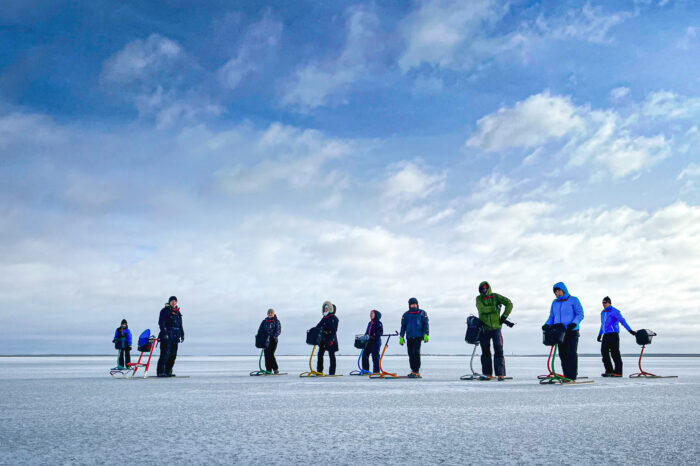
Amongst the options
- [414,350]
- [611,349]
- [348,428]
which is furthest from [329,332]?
[348,428]

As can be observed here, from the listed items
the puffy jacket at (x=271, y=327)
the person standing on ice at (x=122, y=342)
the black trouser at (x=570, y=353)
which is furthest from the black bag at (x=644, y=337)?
the person standing on ice at (x=122, y=342)

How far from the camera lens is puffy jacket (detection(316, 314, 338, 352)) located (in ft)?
62.7

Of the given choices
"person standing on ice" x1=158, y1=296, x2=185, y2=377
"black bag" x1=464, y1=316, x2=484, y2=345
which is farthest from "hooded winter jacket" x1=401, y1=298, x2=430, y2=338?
"person standing on ice" x1=158, y1=296, x2=185, y2=377

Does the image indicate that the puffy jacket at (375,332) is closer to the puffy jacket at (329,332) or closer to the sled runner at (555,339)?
the puffy jacket at (329,332)

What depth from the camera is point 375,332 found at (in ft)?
63.7

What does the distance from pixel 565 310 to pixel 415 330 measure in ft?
15.3

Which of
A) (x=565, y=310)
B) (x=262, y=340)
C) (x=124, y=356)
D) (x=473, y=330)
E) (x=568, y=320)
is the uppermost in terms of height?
(x=565, y=310)

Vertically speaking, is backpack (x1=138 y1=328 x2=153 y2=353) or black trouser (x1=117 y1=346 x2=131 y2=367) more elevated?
backpack (x1=138 y1=328 x2=153 y2=353)

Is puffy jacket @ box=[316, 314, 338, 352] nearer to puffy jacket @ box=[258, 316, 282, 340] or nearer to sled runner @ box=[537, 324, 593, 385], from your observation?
puffy jacket @ box=[258, 316, 282, 340]

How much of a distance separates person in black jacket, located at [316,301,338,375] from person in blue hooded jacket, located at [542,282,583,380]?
687 centimetres

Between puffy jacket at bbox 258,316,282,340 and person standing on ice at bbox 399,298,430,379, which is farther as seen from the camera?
puffy jacket at bbox 258,316,282,340

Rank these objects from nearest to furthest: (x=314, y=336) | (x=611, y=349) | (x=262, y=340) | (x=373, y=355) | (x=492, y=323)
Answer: (x=492, y=323) < (x=611, y=349) < (x=314, y=336) < (x=262, y=340) < (x=373, y=355)

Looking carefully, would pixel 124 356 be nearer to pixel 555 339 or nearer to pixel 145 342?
pixel 145 342

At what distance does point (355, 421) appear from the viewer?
726 centimetres
